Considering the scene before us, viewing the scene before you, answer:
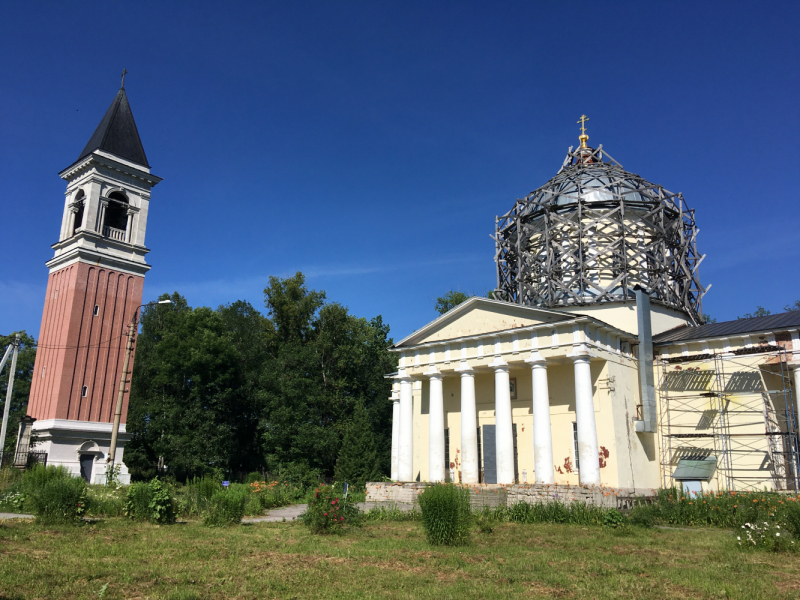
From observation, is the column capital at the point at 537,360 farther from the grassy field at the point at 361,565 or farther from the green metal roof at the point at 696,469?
the grassy field at the point at 361,565

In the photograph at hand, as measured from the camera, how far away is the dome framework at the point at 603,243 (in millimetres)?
27844

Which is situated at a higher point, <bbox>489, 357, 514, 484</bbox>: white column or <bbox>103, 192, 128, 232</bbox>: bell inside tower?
<bbox>103, 192, 128, 232</bbox>: bell inside tower

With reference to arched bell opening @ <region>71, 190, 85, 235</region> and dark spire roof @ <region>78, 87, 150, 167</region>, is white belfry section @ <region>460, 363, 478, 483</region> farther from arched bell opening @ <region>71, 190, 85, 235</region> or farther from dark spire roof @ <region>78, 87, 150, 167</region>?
arched bell opening @ <region>71, 190, 85, 235</region>

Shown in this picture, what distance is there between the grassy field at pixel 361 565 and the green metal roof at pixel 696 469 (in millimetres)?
8433

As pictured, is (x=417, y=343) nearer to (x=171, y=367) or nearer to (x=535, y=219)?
(x=535, y=219)

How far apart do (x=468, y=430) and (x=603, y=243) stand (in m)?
11.3

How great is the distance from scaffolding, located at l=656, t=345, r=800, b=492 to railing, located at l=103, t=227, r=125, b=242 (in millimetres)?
32099

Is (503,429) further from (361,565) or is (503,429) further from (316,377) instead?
(316,377)

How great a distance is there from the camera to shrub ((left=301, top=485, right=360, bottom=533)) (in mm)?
14219

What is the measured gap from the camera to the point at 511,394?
25.7m

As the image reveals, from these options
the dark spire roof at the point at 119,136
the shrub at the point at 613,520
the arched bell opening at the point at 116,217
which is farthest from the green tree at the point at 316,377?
the shrub at the point at 613,520

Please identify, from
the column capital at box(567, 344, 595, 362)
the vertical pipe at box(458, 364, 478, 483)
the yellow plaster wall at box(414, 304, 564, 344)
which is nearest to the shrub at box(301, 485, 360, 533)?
the vertical pipe at box(458, 364, 478, 483)

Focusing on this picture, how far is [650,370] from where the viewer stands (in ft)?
79.0

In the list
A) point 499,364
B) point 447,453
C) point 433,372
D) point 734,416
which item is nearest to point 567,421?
point 499,364
